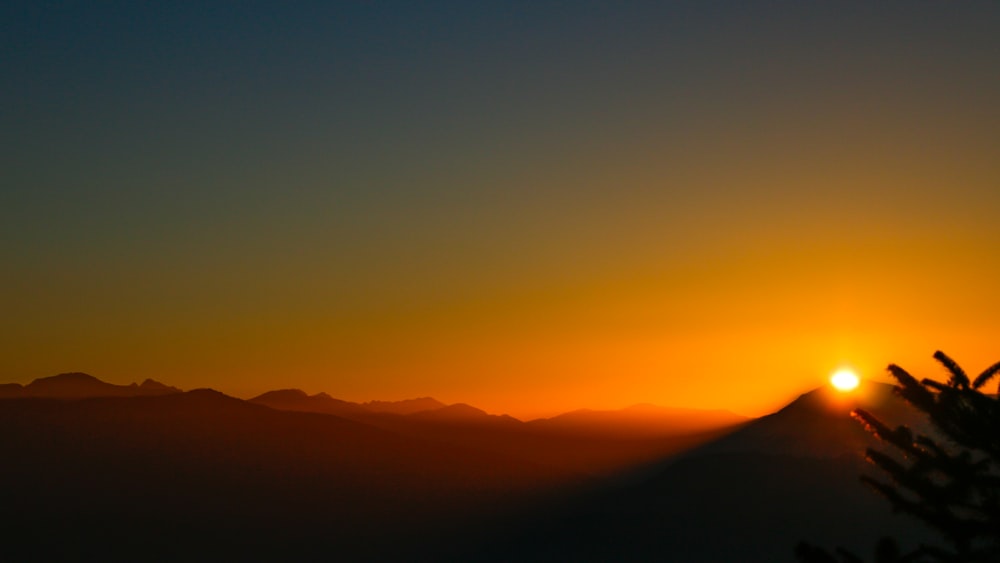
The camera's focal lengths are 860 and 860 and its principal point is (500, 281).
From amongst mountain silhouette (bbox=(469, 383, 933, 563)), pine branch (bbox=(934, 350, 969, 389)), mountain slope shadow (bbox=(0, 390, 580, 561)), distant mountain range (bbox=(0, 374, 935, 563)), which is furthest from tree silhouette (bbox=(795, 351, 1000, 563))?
mountain slope shadow (bbox=(0, 390, 580, 561))

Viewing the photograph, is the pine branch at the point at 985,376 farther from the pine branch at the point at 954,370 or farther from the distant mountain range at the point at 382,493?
the distant mountain range at the point at 382,493

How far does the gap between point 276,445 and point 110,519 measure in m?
34.3

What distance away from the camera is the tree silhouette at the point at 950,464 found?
6.41 meters

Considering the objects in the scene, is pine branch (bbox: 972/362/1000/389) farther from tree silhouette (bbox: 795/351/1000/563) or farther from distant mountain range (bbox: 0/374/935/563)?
distant mountain range (bbox: 0/374/935/563)

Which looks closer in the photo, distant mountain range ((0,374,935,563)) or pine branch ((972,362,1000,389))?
pine branch ((972,362,1000,389))

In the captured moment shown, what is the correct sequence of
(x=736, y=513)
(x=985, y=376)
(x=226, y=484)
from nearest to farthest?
(x=985, y=376), (x=736, y=513), (x=226, y=484)

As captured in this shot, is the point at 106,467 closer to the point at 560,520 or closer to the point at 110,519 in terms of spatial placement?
the point at 110,519

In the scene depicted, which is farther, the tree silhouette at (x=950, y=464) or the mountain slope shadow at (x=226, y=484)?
the mountain slope shadow at (x=226, y=484)

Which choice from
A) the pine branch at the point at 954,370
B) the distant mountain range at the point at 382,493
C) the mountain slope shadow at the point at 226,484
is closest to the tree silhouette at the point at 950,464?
the pine branch at the point at 954,370

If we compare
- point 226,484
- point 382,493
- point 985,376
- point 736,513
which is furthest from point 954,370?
point 226,484

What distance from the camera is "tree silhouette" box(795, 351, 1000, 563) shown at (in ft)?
21.0

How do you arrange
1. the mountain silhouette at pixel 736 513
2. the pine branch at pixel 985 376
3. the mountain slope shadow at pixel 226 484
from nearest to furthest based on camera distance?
the pine branch at pixel 985 376, the mountain silhouette at pixel 736 513, the mountain slope shadow at pixel 226 484

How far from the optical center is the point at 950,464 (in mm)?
6617

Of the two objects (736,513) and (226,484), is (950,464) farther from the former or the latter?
(226,484)
